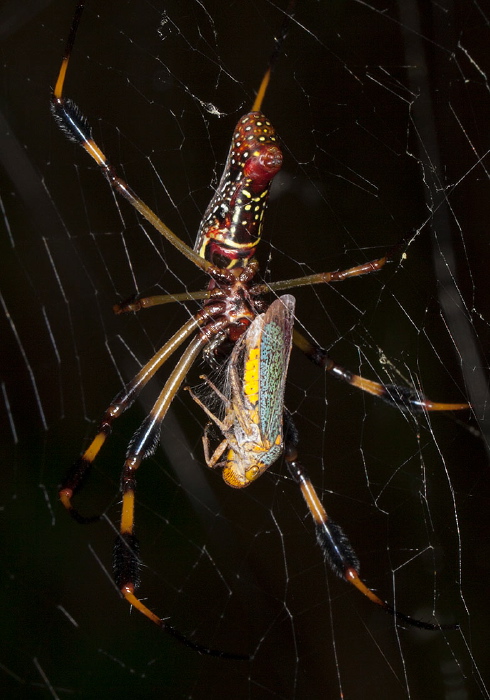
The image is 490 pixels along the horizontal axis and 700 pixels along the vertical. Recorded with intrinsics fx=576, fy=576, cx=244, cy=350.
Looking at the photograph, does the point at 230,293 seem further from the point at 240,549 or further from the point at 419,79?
the point at 240,549

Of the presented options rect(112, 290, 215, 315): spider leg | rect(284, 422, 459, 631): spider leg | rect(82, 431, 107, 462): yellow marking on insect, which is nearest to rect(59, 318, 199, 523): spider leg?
rect(82, 431, 107, 462): yellow marking on insect

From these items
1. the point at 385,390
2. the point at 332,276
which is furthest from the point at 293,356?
the point at 332,276

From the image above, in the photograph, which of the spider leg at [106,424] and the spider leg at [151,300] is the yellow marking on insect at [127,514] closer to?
the spider leg at [106,424]

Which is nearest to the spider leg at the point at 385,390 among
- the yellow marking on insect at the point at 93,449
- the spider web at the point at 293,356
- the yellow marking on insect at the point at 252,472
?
the spider web at the point at 293,356

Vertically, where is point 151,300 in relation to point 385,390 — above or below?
above

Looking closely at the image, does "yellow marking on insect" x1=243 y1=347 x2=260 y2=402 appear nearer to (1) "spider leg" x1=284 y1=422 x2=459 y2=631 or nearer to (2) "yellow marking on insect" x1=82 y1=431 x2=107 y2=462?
(1) "spider leg" x1=284 y1=422 x2=459 y2=631

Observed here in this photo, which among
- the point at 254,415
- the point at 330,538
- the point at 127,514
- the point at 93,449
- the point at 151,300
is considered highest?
the point at 151,300

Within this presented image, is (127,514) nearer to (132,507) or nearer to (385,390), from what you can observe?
(132,507)

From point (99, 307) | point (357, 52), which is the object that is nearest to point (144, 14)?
point (357, 52)
